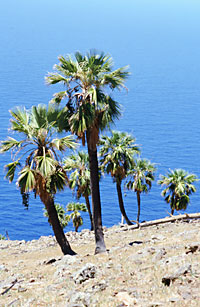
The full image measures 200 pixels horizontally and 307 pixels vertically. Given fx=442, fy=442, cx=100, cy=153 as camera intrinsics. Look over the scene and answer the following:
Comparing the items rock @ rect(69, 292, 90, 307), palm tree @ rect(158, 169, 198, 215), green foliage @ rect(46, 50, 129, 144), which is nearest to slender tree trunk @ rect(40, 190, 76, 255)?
green foliage @ rect(46, 50, 129, 144)

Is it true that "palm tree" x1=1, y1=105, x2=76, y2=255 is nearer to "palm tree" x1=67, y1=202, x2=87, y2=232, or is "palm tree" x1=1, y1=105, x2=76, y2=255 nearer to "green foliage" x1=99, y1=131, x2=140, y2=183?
"green foliage" x1=99, y1=131, x2=140, y2=183

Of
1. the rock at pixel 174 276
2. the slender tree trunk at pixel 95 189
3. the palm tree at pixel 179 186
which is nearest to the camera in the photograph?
the rock at pixel 174 276

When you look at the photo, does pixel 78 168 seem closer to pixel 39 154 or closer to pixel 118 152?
pixel 118 152

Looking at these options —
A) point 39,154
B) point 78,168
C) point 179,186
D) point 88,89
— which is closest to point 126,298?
point 39,154

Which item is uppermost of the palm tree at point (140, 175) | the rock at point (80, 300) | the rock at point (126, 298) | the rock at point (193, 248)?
the palm tree at point (140, 175)

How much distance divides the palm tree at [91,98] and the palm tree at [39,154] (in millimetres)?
902

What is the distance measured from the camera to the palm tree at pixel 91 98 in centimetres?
1867

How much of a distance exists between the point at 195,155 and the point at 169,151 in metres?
6.55

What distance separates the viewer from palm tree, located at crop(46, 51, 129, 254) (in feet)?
61.3

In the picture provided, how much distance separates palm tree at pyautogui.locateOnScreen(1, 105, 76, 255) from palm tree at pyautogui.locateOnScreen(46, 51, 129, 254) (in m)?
0.90

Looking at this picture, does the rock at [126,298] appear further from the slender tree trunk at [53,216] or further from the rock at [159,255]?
the slender tree trunk at [53,216]

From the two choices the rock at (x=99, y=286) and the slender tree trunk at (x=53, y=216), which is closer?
the rock at (x=99, y=286)

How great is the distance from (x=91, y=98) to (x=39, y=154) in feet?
10.5

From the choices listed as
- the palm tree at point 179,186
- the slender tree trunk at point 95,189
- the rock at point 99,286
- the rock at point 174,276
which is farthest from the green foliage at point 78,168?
the rock at point 174,276
